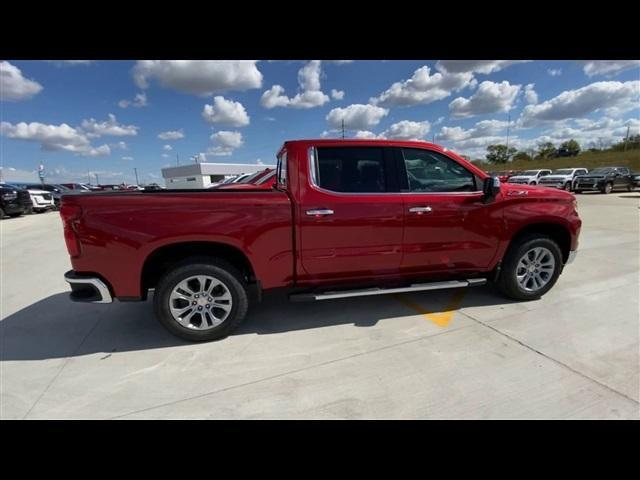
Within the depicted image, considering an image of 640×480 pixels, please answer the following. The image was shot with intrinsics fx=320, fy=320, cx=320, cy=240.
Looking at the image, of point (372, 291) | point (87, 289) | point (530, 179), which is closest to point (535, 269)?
point (372, 291)

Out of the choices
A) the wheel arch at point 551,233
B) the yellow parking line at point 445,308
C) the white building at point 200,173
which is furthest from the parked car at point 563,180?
the white building at point 200,173

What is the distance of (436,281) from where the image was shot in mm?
3752

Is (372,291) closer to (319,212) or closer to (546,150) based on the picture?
(319,212)

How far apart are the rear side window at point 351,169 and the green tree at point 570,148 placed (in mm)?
86389

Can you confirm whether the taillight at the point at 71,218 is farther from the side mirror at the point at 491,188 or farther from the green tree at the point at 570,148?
the green tree at the point at 570,148

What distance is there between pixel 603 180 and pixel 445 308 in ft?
82.1

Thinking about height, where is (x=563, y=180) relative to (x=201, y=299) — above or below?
above

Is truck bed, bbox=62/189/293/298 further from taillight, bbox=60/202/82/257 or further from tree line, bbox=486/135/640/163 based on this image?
tree line, bbox=486/135/640/163

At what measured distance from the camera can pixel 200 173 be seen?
5141 cm

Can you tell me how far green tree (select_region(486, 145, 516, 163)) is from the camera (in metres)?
81.1
